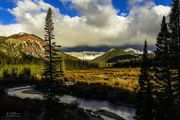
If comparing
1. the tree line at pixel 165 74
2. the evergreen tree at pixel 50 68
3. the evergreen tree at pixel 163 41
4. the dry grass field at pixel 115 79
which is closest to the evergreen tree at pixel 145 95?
the tree line at pixel 165 74

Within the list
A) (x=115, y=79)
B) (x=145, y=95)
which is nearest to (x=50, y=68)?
(x=145, y=95)

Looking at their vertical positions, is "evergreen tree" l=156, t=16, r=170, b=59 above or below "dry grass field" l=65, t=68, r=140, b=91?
above

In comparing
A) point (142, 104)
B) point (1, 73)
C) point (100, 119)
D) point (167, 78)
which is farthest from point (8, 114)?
point (1, 73)

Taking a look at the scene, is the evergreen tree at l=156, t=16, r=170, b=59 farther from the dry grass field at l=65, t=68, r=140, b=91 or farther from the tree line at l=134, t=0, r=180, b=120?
the dry grass field at l=65, t=68, r=140, b=91

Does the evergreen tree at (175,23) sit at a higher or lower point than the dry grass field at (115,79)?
higher

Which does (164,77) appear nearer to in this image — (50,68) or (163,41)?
(163,41)

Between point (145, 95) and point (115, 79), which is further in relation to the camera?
point (115, 79)

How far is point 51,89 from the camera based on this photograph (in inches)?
1560

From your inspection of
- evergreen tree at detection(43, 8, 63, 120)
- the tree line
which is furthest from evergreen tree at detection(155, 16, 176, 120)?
evergreen tree at detection(43, 8, 63, 120)

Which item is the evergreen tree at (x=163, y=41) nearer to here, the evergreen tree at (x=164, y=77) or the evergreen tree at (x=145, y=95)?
the evergreen tree at (x=164, y=77)

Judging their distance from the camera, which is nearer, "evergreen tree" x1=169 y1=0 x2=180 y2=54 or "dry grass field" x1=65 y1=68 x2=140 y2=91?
"evergreen tree" x1=169 y1=0 x2=180 y2=54

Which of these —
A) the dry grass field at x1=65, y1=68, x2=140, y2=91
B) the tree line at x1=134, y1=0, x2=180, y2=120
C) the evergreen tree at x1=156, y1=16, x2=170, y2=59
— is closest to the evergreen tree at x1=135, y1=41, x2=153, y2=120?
the tree line at x1=134, y1=0, x2=180, y2=120

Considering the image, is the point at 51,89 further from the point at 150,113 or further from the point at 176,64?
the point at 176,64

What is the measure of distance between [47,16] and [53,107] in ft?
36.9
